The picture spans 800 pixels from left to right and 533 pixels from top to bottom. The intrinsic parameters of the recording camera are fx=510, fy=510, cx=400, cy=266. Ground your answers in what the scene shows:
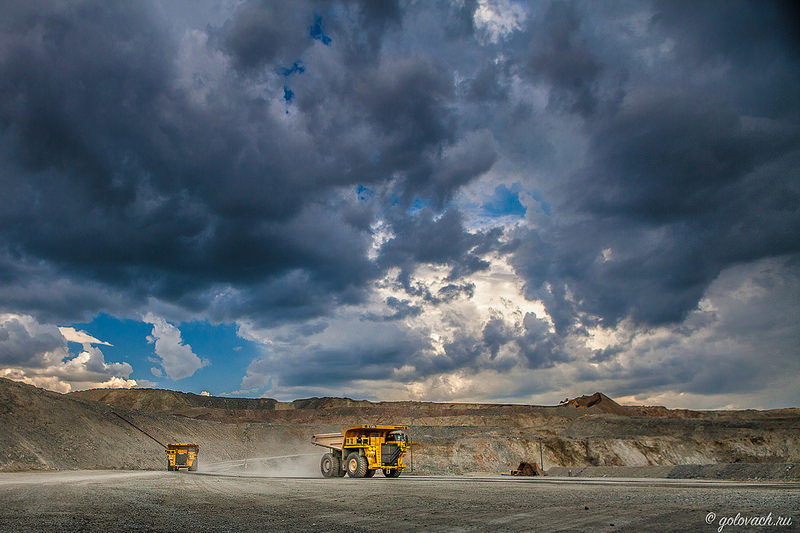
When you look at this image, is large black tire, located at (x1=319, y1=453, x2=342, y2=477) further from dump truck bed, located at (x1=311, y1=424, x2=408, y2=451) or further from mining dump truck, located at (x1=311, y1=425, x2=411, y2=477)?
dump truck bed, located at (x1=311, y1=424, x2=408, y2=451)

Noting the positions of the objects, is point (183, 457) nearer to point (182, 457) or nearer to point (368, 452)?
point (182, 457)

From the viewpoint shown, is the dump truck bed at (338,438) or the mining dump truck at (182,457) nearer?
the dump truck bed at (338,438)

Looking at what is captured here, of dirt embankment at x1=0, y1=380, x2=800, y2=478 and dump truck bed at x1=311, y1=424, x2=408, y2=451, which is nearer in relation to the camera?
dump truck bed at x1=311, y1=424, x2=408, y2=451

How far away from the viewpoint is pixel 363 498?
16.5 metres

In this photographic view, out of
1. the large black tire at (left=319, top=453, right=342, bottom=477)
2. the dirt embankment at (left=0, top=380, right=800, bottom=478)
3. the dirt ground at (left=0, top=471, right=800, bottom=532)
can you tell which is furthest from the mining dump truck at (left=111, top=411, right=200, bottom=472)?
the dirt ground at (left=0, top=471, right=800, bottom=532)

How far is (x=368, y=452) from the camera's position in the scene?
1182 inches

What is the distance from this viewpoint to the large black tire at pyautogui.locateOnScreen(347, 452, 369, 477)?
97.9ft

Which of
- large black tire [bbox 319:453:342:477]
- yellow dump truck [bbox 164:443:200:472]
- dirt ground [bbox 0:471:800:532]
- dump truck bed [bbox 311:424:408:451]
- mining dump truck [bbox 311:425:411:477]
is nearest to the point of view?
dirt ground [bbox 0:471:800:532]

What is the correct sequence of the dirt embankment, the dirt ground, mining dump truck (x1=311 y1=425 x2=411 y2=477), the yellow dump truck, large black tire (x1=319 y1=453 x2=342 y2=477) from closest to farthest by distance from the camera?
the dirt ground → mining dump truck (x1=311 y1=425 x2=411 y2=477) → large black tire (x1=319 y1=453 x2=342 y2=477) → the yellow dump truck → the dirt embankment

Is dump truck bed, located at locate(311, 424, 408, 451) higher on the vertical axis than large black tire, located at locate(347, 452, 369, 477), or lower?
higher

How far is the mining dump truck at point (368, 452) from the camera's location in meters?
29.8

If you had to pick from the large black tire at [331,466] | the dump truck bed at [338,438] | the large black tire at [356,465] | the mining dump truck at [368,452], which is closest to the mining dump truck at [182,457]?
the dump truck bed at [338,438]

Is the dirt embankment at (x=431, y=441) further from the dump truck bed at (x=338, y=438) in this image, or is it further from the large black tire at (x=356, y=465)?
the large black tire at (x=356, y=465)

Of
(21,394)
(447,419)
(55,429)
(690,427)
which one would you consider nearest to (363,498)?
(55,429)
